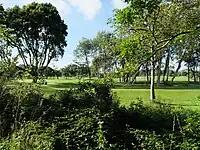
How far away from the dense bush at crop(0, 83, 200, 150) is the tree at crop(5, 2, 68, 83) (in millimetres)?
39966

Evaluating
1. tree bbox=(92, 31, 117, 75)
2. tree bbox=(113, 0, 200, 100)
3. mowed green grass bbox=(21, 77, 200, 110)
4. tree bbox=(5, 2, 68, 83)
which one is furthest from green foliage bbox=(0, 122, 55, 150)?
tree bbox=(5, 2, 68, 83)

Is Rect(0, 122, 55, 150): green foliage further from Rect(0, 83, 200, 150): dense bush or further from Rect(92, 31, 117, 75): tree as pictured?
Rect(92, 31, 117, 75): tree

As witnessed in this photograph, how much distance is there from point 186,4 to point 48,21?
40.8 metres

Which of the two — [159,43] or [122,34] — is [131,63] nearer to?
[159,43]

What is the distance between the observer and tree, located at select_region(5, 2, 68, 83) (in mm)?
52344

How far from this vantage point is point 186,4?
511 inches

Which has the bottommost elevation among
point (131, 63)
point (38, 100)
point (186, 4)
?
point (38, 100)

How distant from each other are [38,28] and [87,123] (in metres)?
46.1

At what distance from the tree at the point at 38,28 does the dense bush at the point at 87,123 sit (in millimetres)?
39966

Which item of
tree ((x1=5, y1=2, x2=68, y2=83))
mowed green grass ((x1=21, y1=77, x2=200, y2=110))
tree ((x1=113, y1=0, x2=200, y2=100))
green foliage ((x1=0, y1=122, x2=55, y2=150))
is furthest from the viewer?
tree ((x1=5, y1=2, x2=68, y2=83))

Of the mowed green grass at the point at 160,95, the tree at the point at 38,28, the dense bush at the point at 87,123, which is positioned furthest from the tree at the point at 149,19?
the tree at the point at 38,28

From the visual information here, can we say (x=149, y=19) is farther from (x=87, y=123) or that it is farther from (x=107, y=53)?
(x=107, y=53)

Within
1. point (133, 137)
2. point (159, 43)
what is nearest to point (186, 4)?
point (159, 43)

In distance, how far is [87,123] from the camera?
349 inches
